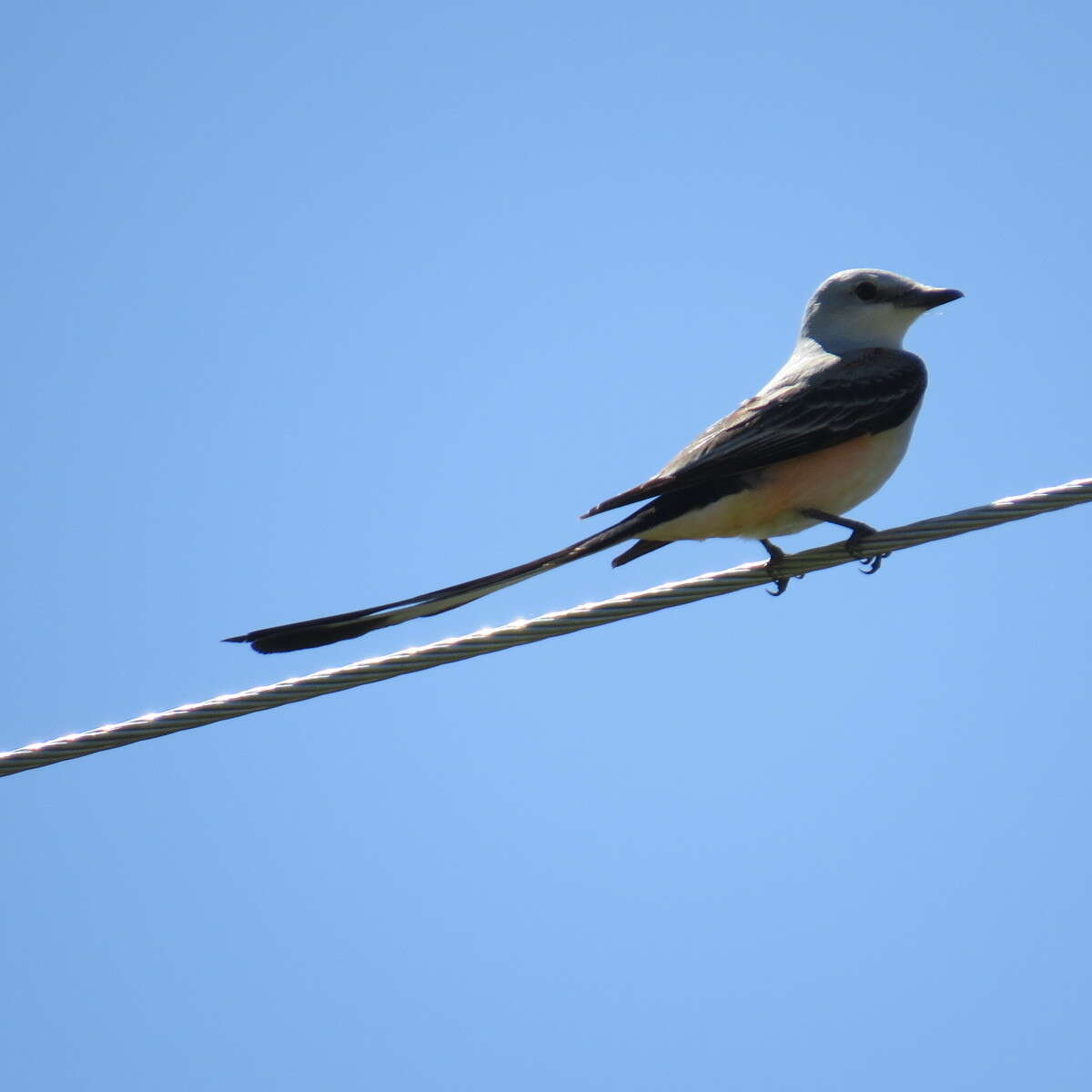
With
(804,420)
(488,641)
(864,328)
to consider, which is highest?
(864,328)

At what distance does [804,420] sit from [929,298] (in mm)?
1480

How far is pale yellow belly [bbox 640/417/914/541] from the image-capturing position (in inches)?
275

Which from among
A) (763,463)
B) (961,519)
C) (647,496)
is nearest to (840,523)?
(763,463)

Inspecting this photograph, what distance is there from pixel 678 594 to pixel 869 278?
375cm

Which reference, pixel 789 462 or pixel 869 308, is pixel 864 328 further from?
pixel 789 462

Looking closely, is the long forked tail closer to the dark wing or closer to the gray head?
the dark wing

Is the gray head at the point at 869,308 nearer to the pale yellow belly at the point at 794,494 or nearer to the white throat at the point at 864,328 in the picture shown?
the white throat at the point at 864,328

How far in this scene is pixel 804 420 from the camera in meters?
7.29

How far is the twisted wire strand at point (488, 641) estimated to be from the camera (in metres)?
4.72

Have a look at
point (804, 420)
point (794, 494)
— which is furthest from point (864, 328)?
point (794, 494)

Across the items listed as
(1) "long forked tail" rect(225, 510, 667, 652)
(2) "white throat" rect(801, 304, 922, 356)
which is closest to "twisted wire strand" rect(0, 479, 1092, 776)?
(1) "long forked tail" rect(225, 510, 667, 652)

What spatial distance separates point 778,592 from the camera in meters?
7.45

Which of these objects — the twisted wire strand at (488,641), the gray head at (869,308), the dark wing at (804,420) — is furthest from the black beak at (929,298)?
the twisted wire strand at (488,641)

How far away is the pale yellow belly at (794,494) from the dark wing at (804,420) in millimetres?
65
